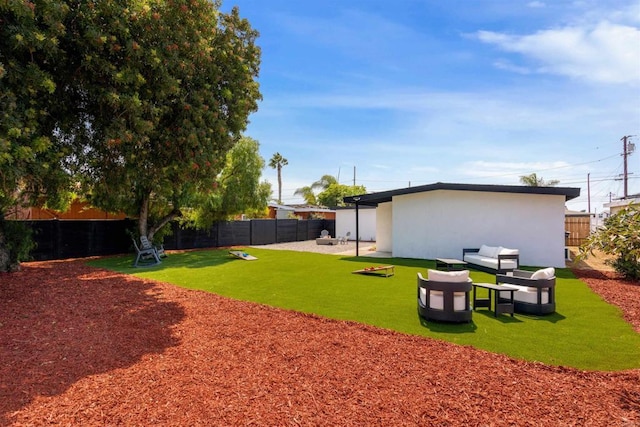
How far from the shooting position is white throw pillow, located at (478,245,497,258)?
1154cm

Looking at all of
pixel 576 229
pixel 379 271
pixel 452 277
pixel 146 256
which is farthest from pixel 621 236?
pixel 576 229

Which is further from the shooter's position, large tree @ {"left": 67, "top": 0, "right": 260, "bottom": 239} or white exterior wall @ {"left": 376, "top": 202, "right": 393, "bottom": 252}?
white exterior wall @ {"left": 376, "top": 202, "right": 393, "bottom": 252}

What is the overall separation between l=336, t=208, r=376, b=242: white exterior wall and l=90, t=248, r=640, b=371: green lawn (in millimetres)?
13595

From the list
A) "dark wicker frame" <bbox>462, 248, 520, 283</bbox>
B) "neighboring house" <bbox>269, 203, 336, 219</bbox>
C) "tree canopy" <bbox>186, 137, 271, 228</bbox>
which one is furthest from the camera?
"neighboring house" <bbox>269, 203, 336, 219</bbox>

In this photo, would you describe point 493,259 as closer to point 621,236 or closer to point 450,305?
point 450,305

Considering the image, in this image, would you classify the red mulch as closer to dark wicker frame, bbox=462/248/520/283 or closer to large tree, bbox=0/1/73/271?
large tree, bbox=0/1/73/271

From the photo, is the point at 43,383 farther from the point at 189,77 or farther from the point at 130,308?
the point at 189,77

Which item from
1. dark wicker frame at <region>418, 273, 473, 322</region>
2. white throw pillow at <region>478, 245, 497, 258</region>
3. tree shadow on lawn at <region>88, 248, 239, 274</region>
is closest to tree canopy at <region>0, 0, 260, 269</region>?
tree shadow on lawn at <region>88, 248, 239, 274</region>

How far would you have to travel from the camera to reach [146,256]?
43.9 feet

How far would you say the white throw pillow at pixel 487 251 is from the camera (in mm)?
11543

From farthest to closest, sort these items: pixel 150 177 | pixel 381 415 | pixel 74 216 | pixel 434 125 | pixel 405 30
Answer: pixel 74 216 → pixel 434 125 → pixel 405 30 → pixel 150 177 → pixel 381 415

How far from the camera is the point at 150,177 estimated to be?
25.2 feet

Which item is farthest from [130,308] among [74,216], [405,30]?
[74,216]

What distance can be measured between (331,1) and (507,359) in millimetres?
7838
